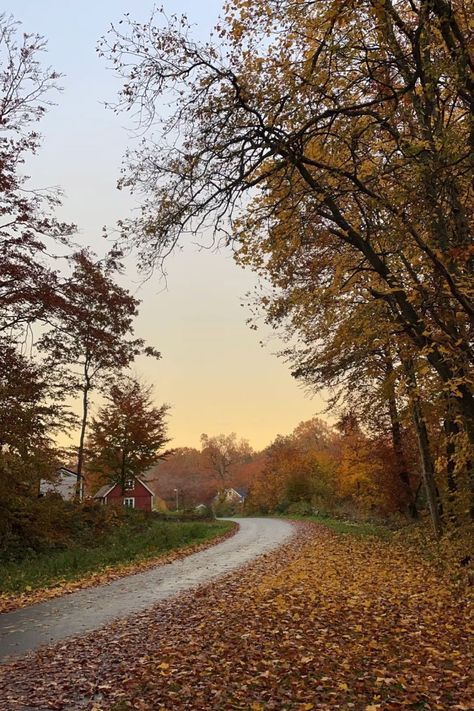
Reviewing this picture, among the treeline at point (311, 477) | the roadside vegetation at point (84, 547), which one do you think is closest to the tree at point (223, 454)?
the treeline at point (311, 477)

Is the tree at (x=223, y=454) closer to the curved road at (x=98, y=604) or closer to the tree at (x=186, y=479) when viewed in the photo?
the tree at (x=186, y=479)

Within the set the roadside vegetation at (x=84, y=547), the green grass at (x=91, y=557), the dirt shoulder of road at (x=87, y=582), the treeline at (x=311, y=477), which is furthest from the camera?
the treeline at (x=311, y=477)

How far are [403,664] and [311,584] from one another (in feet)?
17.3

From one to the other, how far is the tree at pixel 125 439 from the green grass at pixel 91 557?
6.58m

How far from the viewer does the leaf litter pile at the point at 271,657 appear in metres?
5.18

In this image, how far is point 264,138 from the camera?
7164 mm

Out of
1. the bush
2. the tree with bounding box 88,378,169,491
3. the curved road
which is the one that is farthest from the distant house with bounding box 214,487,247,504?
the curved road

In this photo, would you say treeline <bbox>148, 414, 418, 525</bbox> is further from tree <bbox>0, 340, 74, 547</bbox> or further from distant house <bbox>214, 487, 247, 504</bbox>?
tree <bbox>0, 340, 74, 547</bbox>

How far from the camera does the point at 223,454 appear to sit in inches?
4018

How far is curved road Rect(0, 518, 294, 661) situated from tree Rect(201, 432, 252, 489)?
256 ft

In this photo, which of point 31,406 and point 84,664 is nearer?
point 84,664

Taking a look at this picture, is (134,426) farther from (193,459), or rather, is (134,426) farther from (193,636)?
(193,459)

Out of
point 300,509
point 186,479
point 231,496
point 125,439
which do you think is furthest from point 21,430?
point 186,479

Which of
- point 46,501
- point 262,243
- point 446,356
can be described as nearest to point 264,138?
point 262,243
